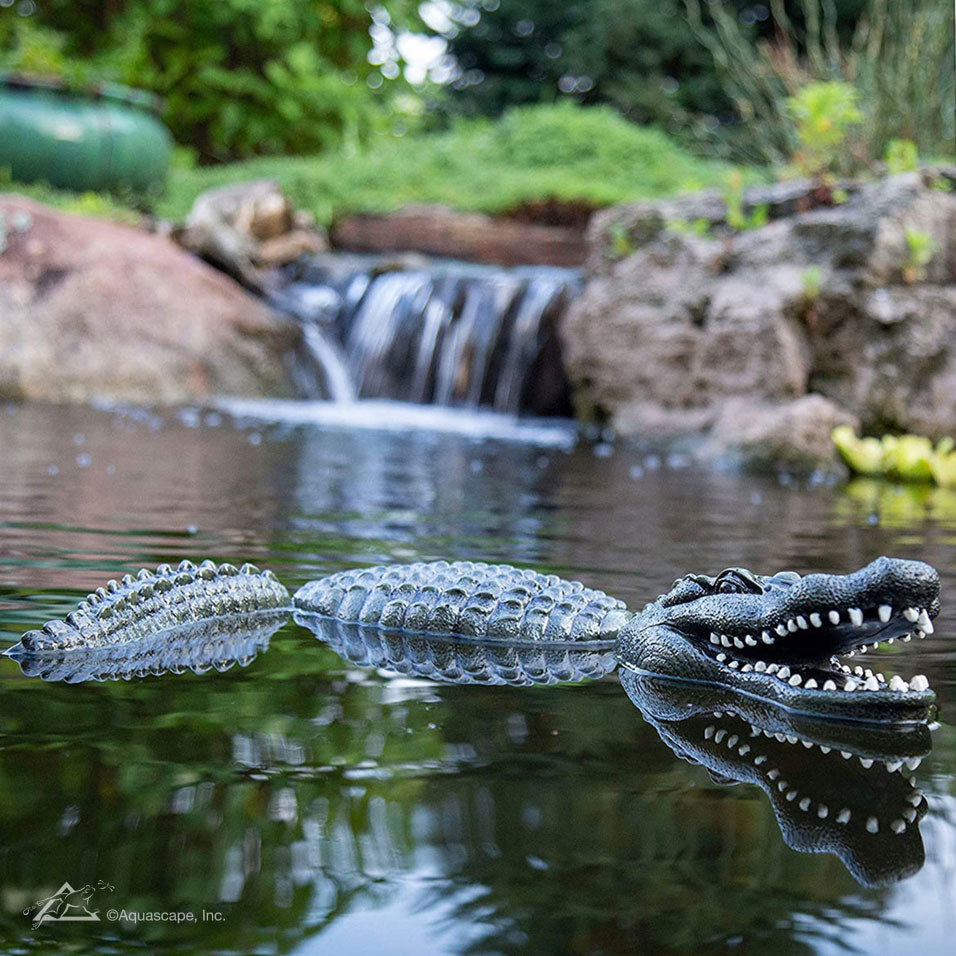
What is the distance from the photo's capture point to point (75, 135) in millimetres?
14266

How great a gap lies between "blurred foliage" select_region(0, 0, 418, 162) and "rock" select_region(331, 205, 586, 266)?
237 inches

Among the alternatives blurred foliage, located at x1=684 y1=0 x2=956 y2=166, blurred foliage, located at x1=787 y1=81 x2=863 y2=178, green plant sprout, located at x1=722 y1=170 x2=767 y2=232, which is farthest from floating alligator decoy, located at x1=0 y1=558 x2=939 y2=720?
blurred foliage, located at x1=684 y1=0 x2=956 y2=166

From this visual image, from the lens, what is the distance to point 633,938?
1585 mm

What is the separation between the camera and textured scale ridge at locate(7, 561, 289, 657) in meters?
2.90

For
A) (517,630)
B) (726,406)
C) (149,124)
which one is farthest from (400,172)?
(517,630)

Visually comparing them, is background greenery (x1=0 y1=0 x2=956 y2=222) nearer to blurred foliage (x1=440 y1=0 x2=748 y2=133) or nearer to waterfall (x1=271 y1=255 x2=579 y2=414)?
blurred foliage (x1=440 y1=0 x2=748 y2=133)

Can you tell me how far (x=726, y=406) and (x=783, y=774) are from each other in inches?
280

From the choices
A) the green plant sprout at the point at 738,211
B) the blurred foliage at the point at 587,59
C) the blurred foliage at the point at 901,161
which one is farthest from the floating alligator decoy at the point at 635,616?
the blurred foliage at the point at 587,59

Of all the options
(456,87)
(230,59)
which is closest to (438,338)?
(230,59)

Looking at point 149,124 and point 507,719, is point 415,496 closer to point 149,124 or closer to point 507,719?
point 507,719

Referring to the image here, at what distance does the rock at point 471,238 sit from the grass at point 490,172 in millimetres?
381

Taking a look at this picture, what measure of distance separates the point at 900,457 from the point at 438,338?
16.3 feet

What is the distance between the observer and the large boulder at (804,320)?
8734 mm

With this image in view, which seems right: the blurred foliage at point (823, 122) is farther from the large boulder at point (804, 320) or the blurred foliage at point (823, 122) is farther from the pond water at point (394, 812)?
the pond water at point (394, 812)
